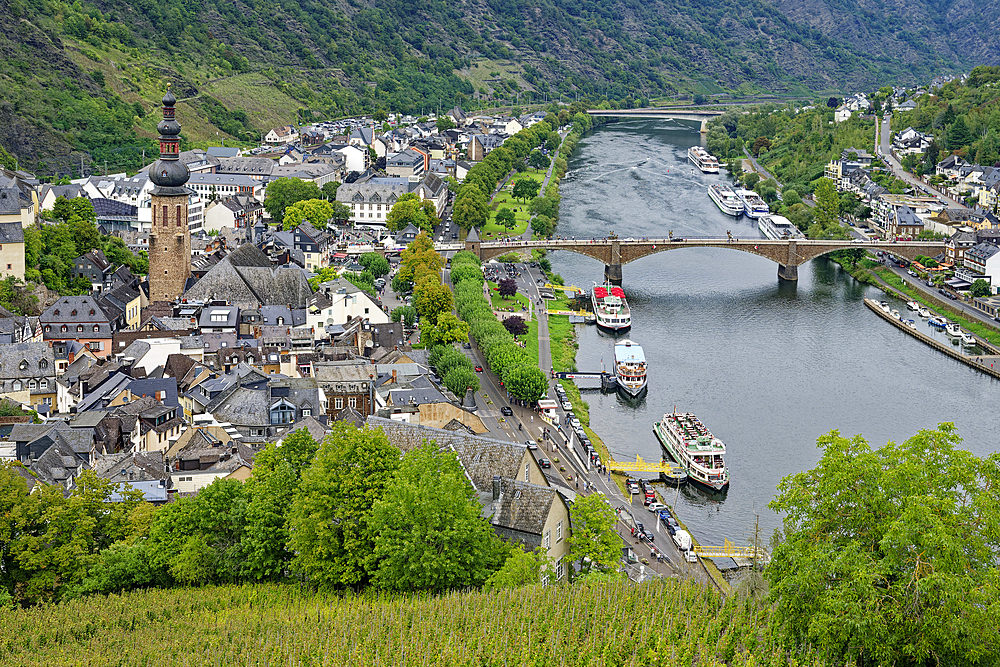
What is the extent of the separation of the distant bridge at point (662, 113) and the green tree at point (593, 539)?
147458mm

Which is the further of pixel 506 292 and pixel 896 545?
pixel 506 292

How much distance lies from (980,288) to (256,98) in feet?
261

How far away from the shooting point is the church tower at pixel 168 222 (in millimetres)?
61531

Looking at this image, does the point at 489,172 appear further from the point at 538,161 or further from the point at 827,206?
the point at 827,206

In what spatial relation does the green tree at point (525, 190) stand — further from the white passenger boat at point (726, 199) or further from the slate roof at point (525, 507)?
the slate roof at point (525, 507)

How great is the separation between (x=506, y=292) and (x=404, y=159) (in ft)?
133

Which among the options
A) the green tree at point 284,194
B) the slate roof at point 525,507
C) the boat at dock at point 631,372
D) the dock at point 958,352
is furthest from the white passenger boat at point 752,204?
the slate roof at point 525,507

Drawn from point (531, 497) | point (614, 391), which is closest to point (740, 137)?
point (614, 391)

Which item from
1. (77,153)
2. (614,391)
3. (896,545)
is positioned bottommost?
(614,391)

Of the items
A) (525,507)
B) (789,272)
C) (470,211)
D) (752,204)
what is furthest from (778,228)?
(525,507)

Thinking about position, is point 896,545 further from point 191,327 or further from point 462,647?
point 191,327

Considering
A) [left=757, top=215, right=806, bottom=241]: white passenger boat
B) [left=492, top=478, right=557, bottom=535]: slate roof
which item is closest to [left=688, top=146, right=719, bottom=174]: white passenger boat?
[left=757, top=215, right=806, bottom=241]: white passenger boat

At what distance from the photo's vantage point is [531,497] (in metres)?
30.5

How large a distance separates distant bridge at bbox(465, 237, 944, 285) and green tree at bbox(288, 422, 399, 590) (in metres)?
51.5
